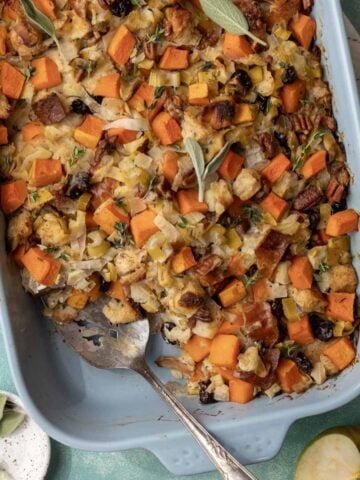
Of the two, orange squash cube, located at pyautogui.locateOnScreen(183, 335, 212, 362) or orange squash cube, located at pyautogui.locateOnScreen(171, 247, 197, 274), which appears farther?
orange squash cube, located at pyautogui.locateOnScreen(183, 335, 212, 362)

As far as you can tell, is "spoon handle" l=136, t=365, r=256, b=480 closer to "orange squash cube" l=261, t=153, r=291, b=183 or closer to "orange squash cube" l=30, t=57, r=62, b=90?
"orange squash cube" l=261, t=153, r=291, b=183

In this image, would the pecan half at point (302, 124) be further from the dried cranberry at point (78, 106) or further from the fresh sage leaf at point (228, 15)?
the dried cranberry at point (78, 106)

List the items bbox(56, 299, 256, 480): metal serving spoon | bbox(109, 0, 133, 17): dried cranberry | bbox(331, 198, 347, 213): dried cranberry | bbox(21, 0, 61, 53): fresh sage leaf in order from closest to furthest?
1. bbox(21, 0, 61, 53): fresh sage leaf
2. bbox(109, 0, 133, 17): dried cranberry
3. bbox(331, 198, 347, 213): dried cranberry
4. bbox(56, 299, 256, 480): metal serving spoon

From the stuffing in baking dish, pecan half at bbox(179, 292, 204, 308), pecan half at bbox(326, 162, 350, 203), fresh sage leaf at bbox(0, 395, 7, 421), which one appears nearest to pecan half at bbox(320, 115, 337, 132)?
the stuffing in baking dish

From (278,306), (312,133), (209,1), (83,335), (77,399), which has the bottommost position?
(77,399)

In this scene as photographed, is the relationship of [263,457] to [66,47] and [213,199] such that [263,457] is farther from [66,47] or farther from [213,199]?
[66,47]

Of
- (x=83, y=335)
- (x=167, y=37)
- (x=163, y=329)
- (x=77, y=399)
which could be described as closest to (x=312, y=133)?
(x=167, y=37)

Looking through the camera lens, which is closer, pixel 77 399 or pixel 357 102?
pixel 357 102
